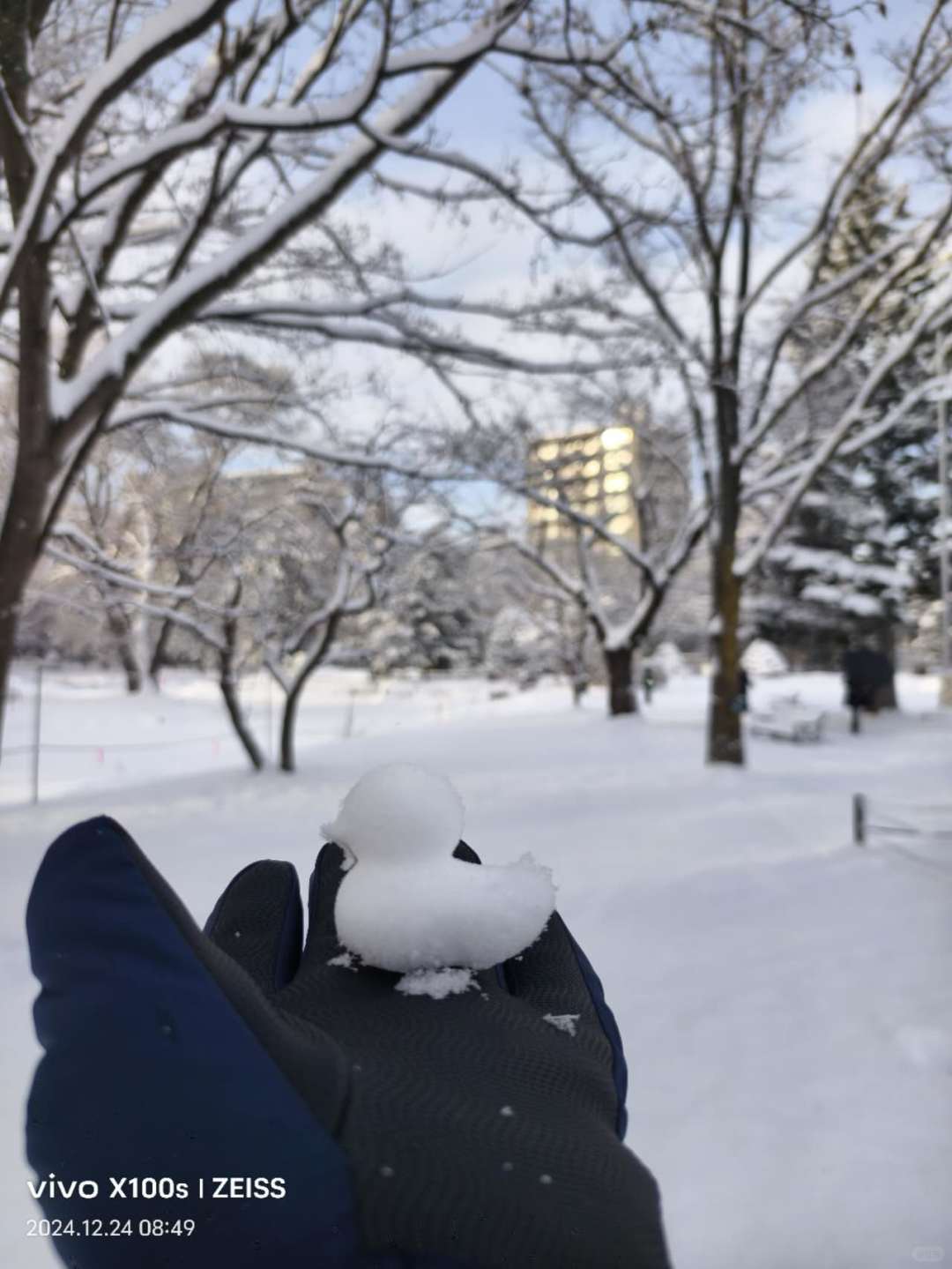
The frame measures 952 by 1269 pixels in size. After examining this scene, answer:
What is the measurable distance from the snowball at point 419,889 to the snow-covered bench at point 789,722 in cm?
965

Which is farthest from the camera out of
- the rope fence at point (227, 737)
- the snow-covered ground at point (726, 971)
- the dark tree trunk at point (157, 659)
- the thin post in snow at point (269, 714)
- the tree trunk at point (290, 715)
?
the dark tree trunk at point (157, 659)

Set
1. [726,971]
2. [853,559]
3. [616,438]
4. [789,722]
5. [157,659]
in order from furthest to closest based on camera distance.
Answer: [853,559], [157,659], [789,722], [616,438], [726,971]

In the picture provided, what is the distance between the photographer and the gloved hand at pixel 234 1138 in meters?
0.46

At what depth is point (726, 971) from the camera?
1852 millimetres

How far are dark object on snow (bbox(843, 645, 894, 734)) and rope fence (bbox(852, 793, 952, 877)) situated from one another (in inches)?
259

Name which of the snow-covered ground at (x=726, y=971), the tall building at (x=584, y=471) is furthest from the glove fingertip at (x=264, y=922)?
the tall building at (x=584, y=471)

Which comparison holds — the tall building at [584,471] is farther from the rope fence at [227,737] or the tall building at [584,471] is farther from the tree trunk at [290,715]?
the tree trunk at [290,715]

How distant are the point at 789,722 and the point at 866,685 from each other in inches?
73.8

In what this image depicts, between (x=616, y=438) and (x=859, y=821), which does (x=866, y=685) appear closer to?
(x=616, y=438)

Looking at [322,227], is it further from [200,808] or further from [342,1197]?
[342,1197]

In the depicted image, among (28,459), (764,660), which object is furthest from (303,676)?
(764,660)

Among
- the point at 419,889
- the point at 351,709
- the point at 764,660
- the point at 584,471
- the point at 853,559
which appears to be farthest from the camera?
the point at 764,660

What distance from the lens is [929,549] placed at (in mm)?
11297

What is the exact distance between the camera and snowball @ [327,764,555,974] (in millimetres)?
616
